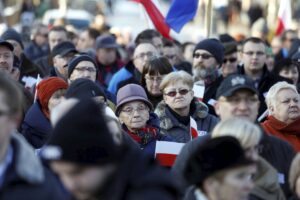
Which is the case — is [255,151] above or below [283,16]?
above

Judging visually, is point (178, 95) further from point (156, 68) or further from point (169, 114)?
point (156, 68)

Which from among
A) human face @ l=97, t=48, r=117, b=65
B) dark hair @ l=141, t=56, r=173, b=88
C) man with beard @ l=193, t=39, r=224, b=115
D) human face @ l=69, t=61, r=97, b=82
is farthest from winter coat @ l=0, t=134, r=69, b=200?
human face @ l=97, t=48, r=117, b=65

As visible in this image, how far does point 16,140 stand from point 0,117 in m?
0.18

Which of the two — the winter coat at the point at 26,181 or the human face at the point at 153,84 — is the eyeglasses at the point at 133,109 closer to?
the human face at the point at 153,84

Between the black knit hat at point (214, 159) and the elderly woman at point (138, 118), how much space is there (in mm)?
3737

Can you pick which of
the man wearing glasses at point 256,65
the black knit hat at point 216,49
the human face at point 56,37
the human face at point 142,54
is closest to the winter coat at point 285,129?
the man wearing glasses at point 256,65

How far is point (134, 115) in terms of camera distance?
1023cm

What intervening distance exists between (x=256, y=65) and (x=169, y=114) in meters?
3.83

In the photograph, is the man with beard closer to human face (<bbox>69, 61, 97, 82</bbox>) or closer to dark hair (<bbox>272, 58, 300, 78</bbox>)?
dark hair (<bbox>272, 58, 300, 78</bbox>)

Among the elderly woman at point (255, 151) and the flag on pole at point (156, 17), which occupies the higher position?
the elderly woman at point (255, 151)

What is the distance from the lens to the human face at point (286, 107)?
10000 mm

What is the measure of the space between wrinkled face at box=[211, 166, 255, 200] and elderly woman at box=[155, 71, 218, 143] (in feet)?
14.5

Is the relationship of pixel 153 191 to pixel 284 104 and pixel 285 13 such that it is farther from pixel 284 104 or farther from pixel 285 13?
pixel 285 13

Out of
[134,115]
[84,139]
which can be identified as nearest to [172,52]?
[134,115]
